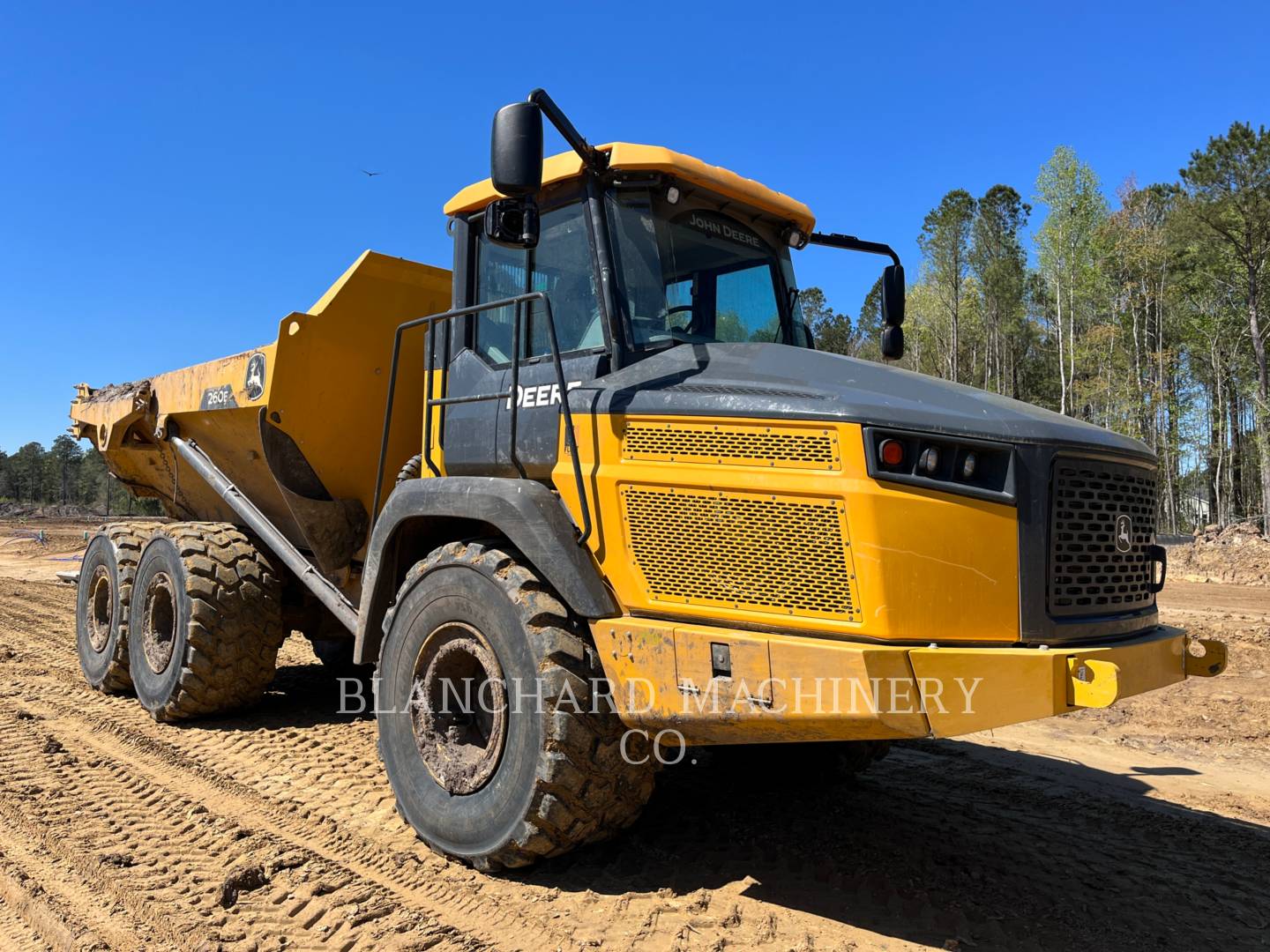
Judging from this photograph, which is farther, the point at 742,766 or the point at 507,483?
the point at 742,766

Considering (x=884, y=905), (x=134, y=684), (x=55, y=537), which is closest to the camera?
(x=884, y=905)

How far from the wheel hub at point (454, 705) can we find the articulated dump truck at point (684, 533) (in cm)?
1

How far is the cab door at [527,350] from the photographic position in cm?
359

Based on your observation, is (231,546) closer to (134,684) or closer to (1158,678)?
(134,684)

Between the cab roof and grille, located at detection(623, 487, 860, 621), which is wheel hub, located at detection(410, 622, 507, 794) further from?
the cab roof

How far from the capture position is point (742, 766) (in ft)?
15.8

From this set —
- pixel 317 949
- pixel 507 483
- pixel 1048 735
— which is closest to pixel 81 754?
pixel 317 949

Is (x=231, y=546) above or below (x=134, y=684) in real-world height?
above

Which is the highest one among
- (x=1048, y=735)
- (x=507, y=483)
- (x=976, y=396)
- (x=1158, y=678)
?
(x=976, y=396)

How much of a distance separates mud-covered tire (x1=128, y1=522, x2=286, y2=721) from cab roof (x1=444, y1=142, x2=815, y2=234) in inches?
122

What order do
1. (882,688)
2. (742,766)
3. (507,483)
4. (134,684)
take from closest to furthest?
(882,688) → (507,483) → (742,766) → (134,684)

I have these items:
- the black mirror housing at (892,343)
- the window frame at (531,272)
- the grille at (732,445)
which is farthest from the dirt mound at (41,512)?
the grille at (732,445)

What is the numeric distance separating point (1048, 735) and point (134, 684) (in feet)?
22.1

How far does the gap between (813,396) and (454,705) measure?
2105 mm
